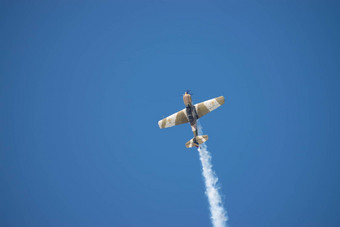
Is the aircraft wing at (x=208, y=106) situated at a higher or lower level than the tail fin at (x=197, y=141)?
higher

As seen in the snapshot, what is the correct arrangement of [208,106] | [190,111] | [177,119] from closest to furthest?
[190,111]
[208,106]
[177,119]

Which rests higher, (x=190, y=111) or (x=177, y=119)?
(x=177, y=119)

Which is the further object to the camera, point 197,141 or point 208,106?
point 197,141

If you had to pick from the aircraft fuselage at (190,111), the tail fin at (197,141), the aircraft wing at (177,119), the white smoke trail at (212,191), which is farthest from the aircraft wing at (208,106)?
the white smoke trail at (212,191)

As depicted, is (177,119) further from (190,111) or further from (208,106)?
(208,106)

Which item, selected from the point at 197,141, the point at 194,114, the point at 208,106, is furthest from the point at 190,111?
the point at 197,141

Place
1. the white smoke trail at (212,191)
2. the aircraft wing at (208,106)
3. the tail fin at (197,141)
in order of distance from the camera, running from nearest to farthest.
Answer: the aircraft wing at (208,106) < the tail fin at (197,141) < the white smoke trail at (212,191)

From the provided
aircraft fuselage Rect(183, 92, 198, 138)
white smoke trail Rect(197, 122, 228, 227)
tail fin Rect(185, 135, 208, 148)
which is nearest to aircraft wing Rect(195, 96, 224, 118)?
aircraft fuselage Rect(183, 92, 198, 138)

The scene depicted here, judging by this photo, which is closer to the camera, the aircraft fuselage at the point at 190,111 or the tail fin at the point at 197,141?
the aircraft fuselage at the point at 190,111

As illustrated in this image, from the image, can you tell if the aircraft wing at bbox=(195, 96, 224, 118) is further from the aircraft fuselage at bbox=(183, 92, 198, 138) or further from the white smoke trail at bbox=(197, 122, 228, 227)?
the white smoke trail at bbox=(197, 122, 228, 227)

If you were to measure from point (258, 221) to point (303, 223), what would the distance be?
78.9ft

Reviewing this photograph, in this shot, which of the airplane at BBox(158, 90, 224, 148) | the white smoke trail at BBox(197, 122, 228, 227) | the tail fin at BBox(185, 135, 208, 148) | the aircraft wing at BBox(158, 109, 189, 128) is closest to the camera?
the airplane at BBox(158, 90, 224, 148)

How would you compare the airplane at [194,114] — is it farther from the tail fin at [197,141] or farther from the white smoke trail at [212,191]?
the white smoke trail at [212,191]

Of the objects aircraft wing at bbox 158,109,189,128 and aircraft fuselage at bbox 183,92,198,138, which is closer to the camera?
aircraft fuselage at bbox 183,92,198,138
